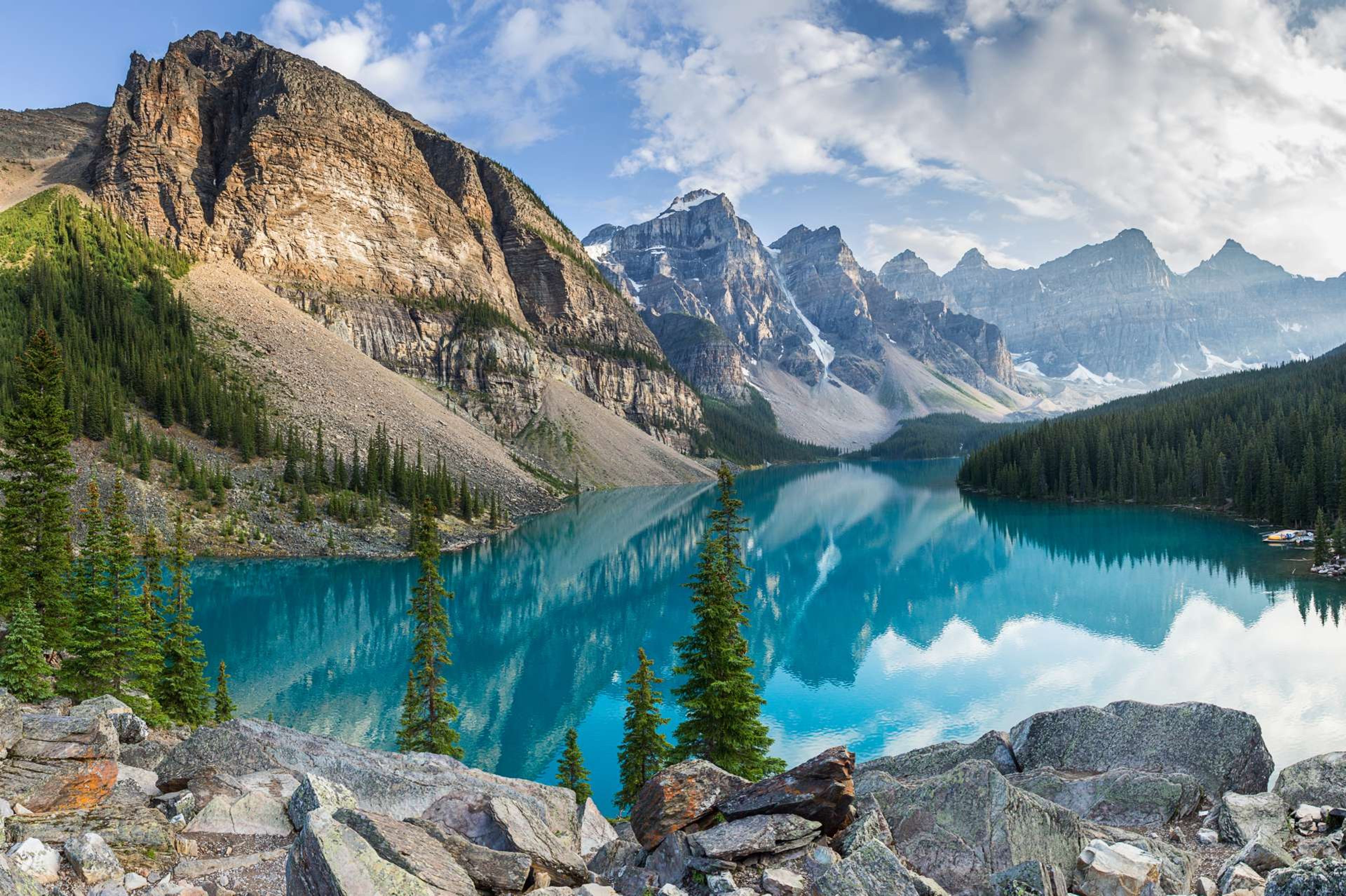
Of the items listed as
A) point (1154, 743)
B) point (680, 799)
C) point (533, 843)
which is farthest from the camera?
point (1154, 743)

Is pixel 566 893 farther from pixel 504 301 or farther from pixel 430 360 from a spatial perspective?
pixel 504 301

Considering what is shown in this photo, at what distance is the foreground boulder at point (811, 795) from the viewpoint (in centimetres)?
902

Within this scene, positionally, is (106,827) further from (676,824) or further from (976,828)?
(976,828)

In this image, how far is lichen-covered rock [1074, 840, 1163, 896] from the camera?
7305 mm

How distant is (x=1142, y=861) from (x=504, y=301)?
16989 cm

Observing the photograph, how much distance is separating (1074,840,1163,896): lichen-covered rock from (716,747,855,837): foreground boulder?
2574 mm

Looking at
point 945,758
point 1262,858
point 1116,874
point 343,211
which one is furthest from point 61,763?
point 343,211

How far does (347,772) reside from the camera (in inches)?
487

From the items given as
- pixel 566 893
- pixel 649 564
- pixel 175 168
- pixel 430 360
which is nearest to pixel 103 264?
pixel 175 168

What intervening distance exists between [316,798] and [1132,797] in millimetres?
11786

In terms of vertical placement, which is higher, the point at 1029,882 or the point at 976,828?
the point at 1029,882

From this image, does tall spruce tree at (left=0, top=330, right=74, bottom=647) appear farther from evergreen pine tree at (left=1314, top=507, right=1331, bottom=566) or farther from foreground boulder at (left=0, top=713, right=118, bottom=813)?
evergreen pine tree at (left=1314, top=507, right=1331, bottom=566)

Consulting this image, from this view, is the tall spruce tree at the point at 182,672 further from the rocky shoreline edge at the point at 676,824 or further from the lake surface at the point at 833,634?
the rocky shoreline edge at the point at 676,824

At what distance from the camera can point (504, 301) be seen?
16700 centimetres
